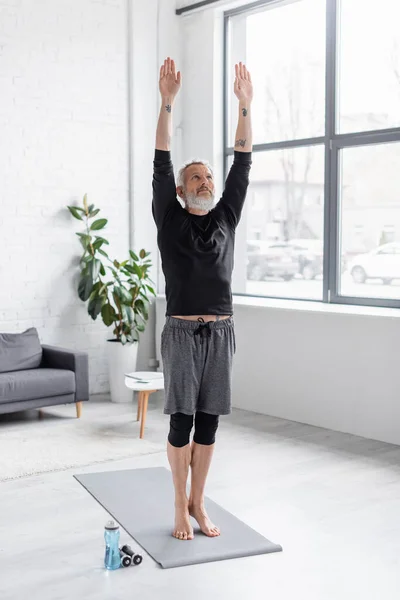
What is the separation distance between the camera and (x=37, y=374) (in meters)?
5.32

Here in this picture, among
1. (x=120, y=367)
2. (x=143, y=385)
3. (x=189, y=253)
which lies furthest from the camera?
(x=120, y=367)

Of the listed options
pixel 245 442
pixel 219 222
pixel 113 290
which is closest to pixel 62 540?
pixel 219 222

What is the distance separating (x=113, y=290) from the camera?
598cm

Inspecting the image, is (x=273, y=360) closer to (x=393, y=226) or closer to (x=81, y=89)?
(x=393, y=226)

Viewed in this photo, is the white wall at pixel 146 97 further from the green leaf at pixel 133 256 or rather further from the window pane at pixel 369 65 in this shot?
the window pane at pixel 369 65

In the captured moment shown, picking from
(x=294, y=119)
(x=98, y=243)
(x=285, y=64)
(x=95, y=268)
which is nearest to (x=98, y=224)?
(x=98, y=243)

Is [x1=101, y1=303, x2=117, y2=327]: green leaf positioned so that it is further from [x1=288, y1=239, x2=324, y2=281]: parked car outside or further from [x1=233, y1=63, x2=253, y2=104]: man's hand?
[x1=233, y1=63, x2=253, y2=104]: man's hand

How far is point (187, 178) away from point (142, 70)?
11.8 feet

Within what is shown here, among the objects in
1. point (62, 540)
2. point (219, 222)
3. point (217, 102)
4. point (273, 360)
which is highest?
point (217, 102)

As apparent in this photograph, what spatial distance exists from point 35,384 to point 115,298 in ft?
3.50

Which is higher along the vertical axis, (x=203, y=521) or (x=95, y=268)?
(x=95, y=268)

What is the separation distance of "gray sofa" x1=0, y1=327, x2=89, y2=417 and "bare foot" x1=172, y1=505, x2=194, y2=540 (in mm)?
2212

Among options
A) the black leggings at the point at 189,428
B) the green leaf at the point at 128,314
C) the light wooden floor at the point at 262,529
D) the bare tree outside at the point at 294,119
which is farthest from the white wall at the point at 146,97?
the black leggings at the point at 189,428

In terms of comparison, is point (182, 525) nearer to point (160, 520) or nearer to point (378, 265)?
point (160, 520)
